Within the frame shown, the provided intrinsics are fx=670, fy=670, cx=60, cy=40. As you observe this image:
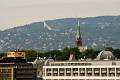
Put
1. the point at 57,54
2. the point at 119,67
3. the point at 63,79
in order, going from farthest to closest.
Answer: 1. the point at 57,54
2. the point at 63,79
3. the point at 119,67

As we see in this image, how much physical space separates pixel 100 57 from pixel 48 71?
48.1ft

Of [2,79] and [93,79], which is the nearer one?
[93,79]

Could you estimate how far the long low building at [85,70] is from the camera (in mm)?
100188

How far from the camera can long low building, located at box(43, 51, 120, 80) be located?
10019cm

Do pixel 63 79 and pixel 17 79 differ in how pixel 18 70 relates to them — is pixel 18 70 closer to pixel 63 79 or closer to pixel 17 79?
pixel 17 79

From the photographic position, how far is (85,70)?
104 m

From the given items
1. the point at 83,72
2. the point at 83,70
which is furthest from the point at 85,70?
the point at 83,72

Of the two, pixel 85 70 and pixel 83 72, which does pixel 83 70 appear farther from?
pixel 85 70

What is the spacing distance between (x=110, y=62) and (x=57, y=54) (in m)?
97.9

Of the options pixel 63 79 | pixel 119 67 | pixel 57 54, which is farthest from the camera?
pixel 57 54


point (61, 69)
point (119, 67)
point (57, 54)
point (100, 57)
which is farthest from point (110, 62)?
point (57, 54)

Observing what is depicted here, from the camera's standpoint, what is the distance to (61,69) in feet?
351

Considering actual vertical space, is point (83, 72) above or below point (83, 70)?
below

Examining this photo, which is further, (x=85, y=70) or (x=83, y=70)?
(x=83, y=70)
